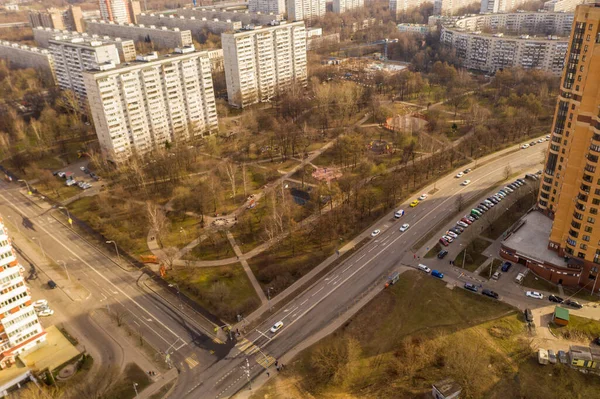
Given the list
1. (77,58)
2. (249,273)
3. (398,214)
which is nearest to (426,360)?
(249,273)

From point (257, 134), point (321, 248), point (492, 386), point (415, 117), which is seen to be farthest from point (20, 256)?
point (415, 117)

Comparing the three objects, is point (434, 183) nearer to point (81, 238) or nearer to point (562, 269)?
point (562, 269)

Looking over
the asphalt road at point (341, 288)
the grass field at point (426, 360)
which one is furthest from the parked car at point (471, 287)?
the grass field at point (426, 360)

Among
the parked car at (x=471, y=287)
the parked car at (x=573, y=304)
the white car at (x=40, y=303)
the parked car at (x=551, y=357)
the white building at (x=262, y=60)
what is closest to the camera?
the parked car at (x=551, y=357)

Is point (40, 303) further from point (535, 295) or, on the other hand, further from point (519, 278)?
point (535, 295)

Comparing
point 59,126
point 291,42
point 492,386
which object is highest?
point 291,42

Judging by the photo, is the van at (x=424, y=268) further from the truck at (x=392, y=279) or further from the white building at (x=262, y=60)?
the white building at (x=262, y=60)
